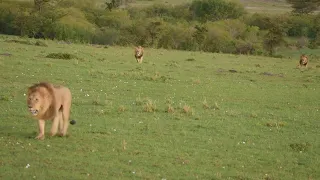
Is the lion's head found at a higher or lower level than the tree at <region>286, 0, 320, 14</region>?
lower

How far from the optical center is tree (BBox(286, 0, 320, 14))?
2885cm

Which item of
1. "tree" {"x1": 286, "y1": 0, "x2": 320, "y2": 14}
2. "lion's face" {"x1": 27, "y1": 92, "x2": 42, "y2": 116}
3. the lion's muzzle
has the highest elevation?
"tree" {"x1": 286, "y1": 0, "x2": 320, "y2": 14}

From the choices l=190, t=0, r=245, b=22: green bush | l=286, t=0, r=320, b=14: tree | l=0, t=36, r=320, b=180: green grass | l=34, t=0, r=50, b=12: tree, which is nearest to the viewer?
l=0, t=36, r=320, b=180: green grass

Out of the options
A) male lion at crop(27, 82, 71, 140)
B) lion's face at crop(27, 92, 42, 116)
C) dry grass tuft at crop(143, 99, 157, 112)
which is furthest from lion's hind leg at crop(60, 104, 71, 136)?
dry grass tuft at crop(143, 99, 157, 112)

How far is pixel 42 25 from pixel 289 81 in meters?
31.7

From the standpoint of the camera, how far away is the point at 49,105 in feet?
32.7

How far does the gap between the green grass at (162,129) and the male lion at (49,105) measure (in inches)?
11.0

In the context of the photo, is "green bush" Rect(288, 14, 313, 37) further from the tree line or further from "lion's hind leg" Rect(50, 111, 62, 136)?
"lion's hind leg" Rect(50, 111, 62, 136)

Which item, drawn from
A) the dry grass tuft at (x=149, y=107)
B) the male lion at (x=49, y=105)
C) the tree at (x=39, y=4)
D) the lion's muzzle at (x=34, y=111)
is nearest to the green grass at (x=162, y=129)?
the dry grass tuft at (x=149, y=107)

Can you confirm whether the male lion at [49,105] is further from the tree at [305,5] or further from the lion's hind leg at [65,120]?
the tree at [305,5]

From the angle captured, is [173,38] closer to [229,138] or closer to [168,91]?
[168,91]

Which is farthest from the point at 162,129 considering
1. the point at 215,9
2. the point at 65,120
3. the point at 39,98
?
the point at 215,9

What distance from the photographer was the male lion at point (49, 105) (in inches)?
382

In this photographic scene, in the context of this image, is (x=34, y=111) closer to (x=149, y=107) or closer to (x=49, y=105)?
(x=49, y=105)
